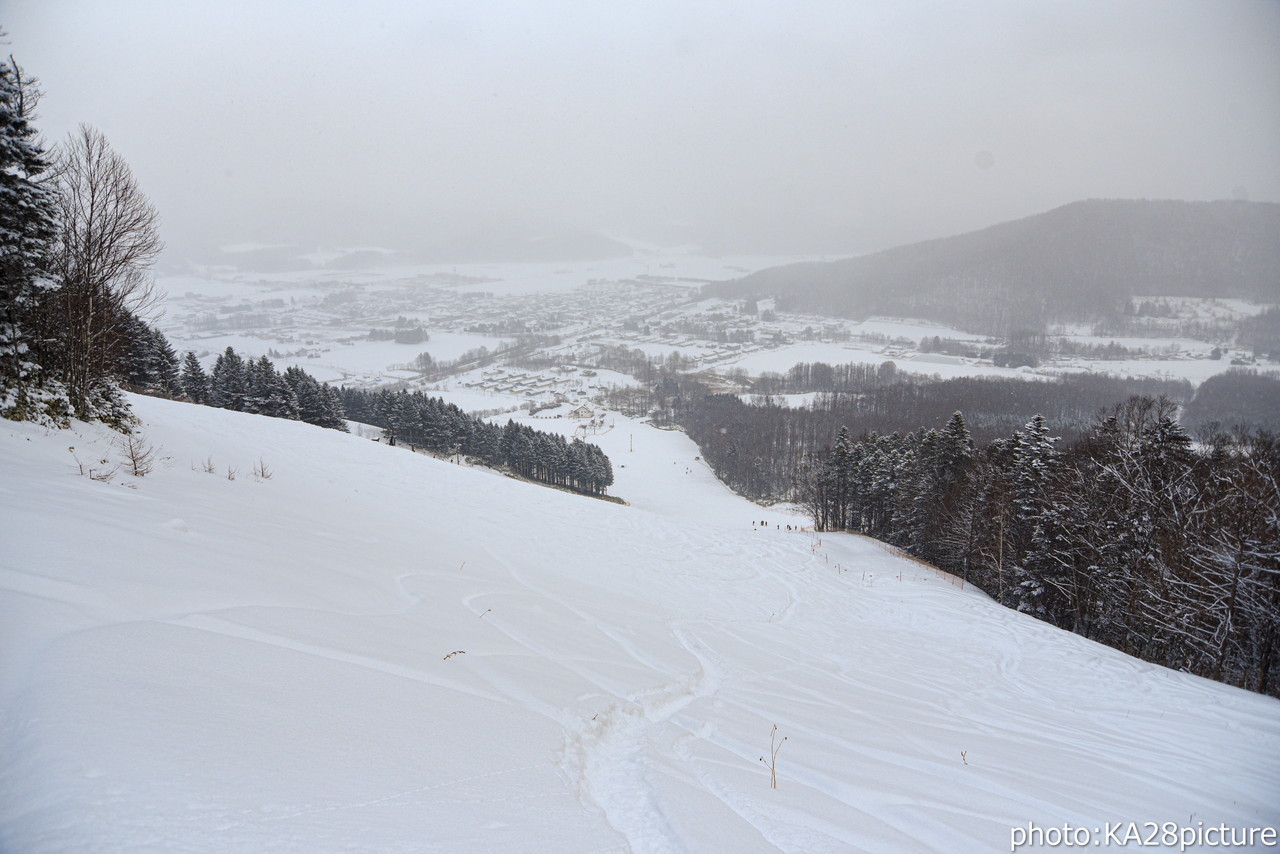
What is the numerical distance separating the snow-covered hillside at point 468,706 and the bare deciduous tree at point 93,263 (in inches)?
71.5

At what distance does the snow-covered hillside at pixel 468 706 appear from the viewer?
1908 mm

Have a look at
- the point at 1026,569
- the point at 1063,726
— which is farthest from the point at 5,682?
the point at 1026,569

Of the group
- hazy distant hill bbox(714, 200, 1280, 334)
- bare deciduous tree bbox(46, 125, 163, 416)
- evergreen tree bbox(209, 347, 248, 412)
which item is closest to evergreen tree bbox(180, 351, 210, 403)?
evergreen tree bbox(209, 347, 248, 412)

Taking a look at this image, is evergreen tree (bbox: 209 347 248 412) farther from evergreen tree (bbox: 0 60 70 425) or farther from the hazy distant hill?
the hazy distant hill

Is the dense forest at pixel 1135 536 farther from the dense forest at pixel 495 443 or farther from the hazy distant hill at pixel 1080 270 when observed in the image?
the hazy distant hill at pixel 1080 270

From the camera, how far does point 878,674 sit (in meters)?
6.53

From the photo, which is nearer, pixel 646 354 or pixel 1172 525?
pixel 1172 525

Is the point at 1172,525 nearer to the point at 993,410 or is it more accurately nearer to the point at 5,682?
the point at 5,682

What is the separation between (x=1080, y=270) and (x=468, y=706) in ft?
763

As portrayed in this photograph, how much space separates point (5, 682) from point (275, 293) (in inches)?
8984

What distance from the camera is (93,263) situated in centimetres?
878

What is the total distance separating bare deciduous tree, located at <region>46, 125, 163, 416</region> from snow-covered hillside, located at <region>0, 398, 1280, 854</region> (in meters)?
1.82

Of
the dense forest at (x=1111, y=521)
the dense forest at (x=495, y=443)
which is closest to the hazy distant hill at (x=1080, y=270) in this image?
the dense forest at (x=495, y=443)

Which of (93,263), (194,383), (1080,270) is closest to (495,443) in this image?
(194,383)
